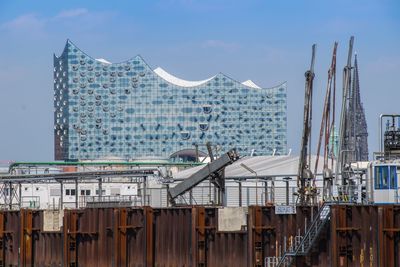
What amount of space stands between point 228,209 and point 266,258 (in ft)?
18.1

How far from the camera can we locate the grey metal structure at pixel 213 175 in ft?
217

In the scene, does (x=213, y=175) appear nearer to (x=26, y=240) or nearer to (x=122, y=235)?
(x=122, y=235)

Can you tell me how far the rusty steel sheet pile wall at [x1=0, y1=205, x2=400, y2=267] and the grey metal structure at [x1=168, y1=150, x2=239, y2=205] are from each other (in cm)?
768

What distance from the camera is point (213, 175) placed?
67.8 metres

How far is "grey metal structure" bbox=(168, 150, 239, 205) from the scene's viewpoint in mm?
66125

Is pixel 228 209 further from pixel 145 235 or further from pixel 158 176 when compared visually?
pixel 158 176

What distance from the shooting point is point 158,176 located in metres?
78.4

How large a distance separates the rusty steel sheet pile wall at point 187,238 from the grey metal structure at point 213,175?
7.68 metres

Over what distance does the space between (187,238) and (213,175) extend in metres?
10.2

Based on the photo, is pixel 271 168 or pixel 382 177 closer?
pixel 382 177

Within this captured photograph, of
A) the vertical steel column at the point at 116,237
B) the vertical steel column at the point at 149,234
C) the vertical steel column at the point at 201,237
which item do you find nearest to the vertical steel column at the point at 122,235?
the vertical steel column at the point at 116,237

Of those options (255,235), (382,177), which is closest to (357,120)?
(255,235)

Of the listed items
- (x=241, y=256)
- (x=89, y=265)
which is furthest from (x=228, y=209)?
(x=89, y=265)

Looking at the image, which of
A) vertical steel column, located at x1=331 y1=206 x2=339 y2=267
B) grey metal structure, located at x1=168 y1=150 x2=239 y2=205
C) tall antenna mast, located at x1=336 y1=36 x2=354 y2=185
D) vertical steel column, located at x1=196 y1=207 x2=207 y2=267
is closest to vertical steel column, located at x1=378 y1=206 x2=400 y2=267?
vertical steel column, located at x1=331 y1=206 x2=339 y2=267
